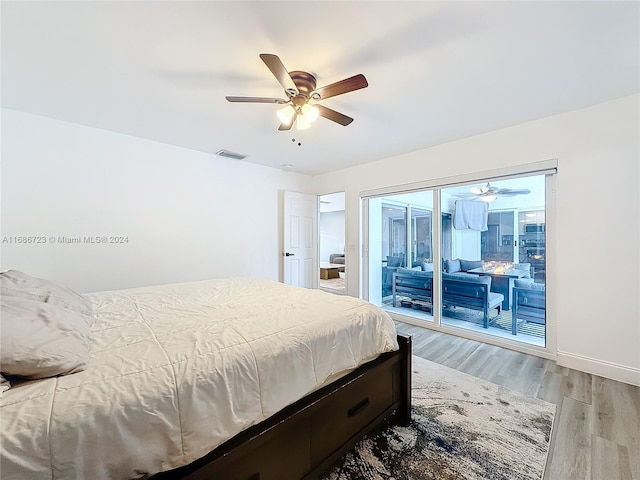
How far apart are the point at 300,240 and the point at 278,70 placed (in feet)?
11.2

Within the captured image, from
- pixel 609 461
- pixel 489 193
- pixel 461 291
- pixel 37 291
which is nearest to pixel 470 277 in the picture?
pixel 461 291

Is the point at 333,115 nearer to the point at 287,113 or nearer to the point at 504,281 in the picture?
the point at 287,113

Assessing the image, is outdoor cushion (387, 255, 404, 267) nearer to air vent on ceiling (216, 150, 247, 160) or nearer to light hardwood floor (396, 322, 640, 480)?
light hardwood floor (396, 322, 640, 480)

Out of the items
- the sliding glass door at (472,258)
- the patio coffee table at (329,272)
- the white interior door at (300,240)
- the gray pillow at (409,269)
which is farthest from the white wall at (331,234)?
the gray pillow at (409,269)

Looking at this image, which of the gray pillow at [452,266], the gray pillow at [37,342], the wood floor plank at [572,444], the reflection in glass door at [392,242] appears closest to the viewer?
the gray pillow at [37,342]

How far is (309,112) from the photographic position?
2086 millimetres

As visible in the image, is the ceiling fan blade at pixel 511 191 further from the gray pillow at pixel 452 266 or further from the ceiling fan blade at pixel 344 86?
the ceiling fan blade at pixel 344 86

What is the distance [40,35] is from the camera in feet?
5.45

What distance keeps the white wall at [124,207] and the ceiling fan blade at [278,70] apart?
2408 millimetres

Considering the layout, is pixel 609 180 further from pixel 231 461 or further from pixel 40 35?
pixel 40 35

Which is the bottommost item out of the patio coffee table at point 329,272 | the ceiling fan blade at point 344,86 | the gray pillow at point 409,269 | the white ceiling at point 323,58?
the patio coffee table at point 329,272

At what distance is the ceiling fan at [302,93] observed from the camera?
166cm

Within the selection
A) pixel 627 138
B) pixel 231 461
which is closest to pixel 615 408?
pixel 627 138

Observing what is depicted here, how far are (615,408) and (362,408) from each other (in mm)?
1970
